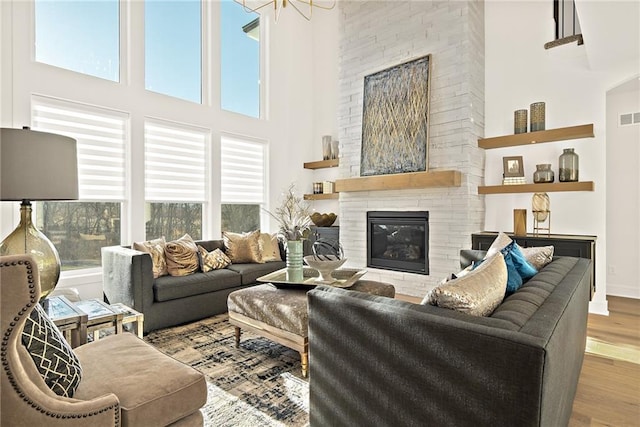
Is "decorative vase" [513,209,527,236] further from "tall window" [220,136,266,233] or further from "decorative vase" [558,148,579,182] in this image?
"tall window" [220,136,266,233]

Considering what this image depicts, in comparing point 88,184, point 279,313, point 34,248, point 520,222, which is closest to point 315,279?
point 279,313

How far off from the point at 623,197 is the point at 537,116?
1610 millimetres

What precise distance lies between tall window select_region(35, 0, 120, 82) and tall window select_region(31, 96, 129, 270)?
489mm

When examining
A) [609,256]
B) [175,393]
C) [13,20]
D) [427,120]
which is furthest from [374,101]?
[175,393]

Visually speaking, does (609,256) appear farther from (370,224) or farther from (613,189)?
(370,224)

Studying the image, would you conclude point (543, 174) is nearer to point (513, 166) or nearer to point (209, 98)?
point (513, 166)

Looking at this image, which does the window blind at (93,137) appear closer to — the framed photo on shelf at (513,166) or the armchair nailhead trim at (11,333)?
the armchair nailhead trim at (11,333)

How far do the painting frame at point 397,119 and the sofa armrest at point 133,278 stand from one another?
3158mm

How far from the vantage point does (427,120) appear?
4375 millimetres

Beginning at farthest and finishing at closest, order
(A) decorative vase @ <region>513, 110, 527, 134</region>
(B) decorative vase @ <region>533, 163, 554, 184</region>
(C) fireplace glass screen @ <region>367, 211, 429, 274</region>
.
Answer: (C) fireplace glass screen @ <region>367, 211, 429, 274</region> < (A) decorative vase @ <region>513, 110, 527, 134</region> < (B) decorative vase @ <region>533, 163, 554, 184</region>

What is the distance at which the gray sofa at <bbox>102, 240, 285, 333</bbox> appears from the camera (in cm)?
297

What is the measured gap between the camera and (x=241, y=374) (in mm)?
2264

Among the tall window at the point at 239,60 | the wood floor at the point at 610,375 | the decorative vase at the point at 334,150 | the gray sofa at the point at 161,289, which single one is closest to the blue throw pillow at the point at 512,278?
the wood floor at the point at 610,375

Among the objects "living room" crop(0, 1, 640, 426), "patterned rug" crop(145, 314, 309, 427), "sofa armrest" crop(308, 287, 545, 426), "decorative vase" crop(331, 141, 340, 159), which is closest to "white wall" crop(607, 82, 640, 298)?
"living room" crop(0, 1, 640, 426)
